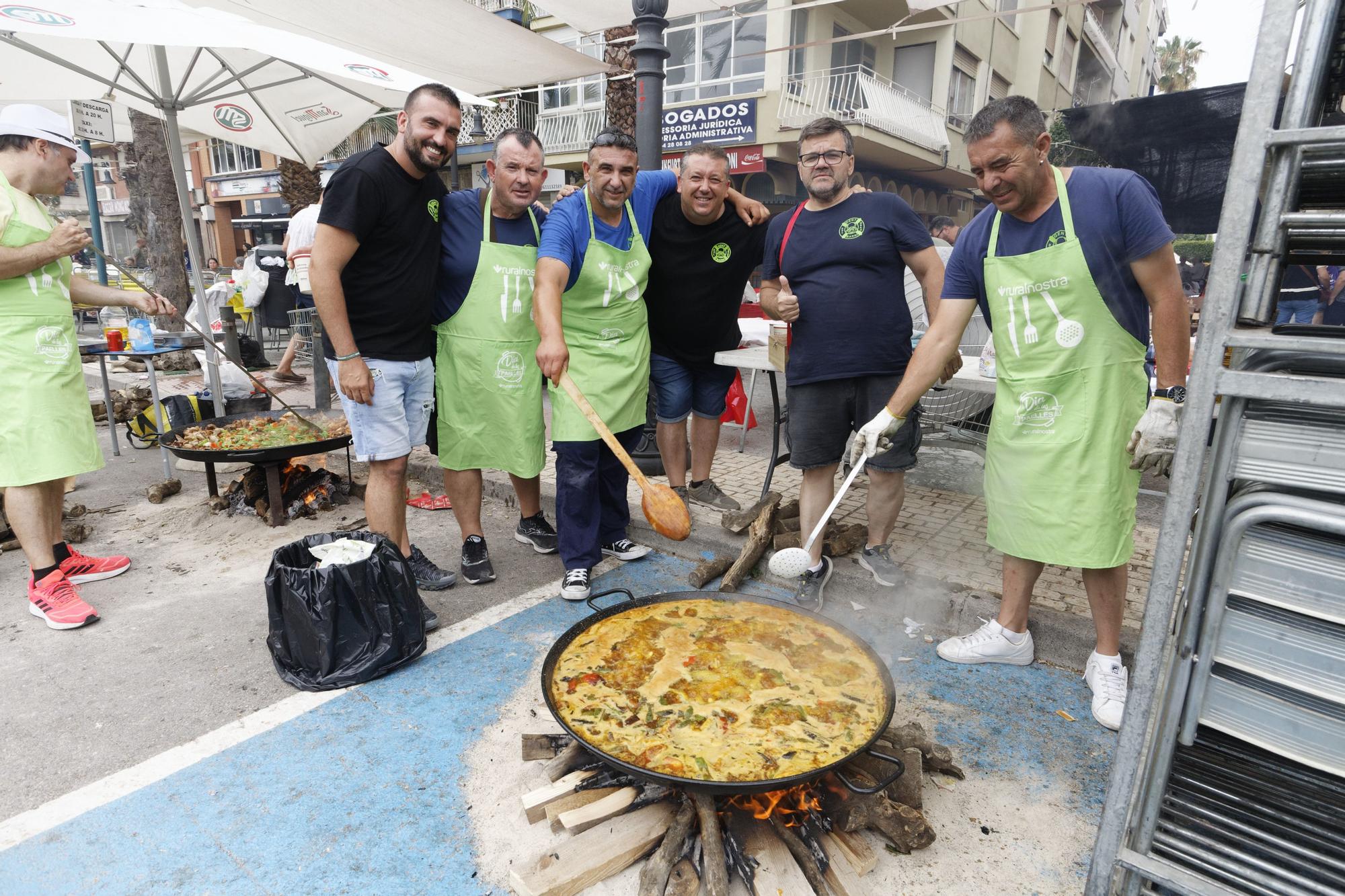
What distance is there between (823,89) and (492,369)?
49.9 feet

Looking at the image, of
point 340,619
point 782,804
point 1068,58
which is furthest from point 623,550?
point 1068,58

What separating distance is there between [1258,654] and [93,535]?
5931 millimetres

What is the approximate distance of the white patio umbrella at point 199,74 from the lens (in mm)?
3561

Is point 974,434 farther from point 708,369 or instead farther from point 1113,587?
point 1113,587

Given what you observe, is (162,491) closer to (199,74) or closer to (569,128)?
(199,74)

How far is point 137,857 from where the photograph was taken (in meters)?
2.09

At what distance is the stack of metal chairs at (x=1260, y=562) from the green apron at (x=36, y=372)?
4.51m

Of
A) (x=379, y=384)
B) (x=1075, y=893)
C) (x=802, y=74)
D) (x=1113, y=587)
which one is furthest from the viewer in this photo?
(x=802, y=74)

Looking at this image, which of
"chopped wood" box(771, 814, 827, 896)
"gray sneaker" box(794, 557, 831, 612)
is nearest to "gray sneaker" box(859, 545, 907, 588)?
"gray sneaker" box(794, 557, 831, 612)

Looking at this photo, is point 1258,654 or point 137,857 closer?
point 1258,654

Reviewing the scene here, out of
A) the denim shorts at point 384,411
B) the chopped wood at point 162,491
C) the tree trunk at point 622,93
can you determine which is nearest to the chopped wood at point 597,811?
the denim shorts at point 384,411

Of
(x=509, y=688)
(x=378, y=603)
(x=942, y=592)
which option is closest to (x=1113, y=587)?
(x=942, y=592)

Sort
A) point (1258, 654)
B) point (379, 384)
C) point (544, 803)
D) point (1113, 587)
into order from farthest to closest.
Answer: point (379, 384) < point (1113, 587) < point (544, 803) < point (1258, 654)

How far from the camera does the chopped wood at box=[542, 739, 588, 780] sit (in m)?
2.33
